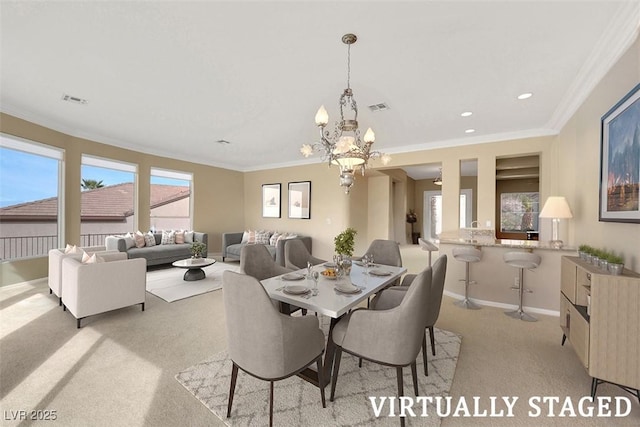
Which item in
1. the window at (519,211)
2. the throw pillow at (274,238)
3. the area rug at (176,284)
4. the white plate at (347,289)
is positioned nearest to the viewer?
the white plate at (347,289)

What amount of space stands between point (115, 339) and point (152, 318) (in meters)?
0.53

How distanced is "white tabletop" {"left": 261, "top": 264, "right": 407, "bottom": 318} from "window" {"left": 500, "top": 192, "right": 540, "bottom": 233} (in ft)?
24.6

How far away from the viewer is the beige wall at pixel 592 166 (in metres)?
2.07

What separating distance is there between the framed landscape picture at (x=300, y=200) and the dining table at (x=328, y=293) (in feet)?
14.0

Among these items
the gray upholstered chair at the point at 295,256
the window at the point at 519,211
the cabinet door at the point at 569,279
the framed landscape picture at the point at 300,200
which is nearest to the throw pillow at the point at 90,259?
the gray upholstered chair at the point at 295,256

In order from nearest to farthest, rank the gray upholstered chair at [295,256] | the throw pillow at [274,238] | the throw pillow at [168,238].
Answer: the gray upholstered chair at [295,256], the throw pillow at [168,238], the throw pillow at [274,238]

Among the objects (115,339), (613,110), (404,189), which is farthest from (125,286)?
(404,189)

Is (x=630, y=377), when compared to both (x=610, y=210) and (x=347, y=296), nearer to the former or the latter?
(x=610, y=210)

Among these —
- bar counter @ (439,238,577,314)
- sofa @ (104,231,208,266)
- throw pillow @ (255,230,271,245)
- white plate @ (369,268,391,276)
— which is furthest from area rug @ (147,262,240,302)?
bar counter @ (439,238,577,314)

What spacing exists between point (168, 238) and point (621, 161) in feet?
24.0

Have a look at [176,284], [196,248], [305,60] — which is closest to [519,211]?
[305,60]

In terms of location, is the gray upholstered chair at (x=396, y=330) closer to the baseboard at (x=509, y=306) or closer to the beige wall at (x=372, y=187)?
the beige wall at (x=372, y=187)

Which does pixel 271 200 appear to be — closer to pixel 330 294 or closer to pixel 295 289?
pixel 295 289

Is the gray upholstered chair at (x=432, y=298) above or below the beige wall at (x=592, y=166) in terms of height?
below
